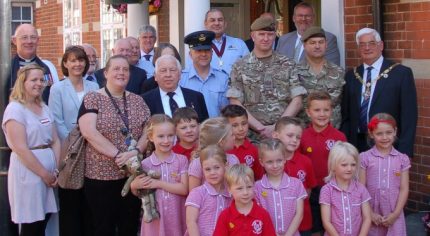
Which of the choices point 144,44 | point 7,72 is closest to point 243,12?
point 144,44

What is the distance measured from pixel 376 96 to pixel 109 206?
2.39 m

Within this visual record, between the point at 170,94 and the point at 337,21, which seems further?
the point at 337,21

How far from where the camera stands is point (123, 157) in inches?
215

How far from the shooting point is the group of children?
4930 millimetres

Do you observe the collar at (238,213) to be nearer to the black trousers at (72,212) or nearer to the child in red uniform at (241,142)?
the child in red uniform at (241,142)

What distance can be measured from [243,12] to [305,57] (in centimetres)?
535

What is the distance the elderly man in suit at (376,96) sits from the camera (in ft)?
19.3

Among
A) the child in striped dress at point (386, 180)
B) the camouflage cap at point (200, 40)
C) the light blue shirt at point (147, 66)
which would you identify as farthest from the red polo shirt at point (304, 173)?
the light blue shirt at point (147, 66)

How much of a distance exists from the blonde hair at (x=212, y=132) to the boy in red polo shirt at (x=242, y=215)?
41 cm

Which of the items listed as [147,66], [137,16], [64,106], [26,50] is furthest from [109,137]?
[137,16]

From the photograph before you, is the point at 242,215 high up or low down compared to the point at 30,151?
down

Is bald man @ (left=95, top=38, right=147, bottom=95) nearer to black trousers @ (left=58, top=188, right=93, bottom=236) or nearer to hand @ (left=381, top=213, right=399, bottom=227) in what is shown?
black trousers @ (left=58, top=188, right=93, bottom=236)

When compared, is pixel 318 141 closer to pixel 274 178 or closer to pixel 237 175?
pixel 274 178

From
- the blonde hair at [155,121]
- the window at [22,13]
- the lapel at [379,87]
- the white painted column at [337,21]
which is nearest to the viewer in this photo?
the blonde hair at [155,121]
